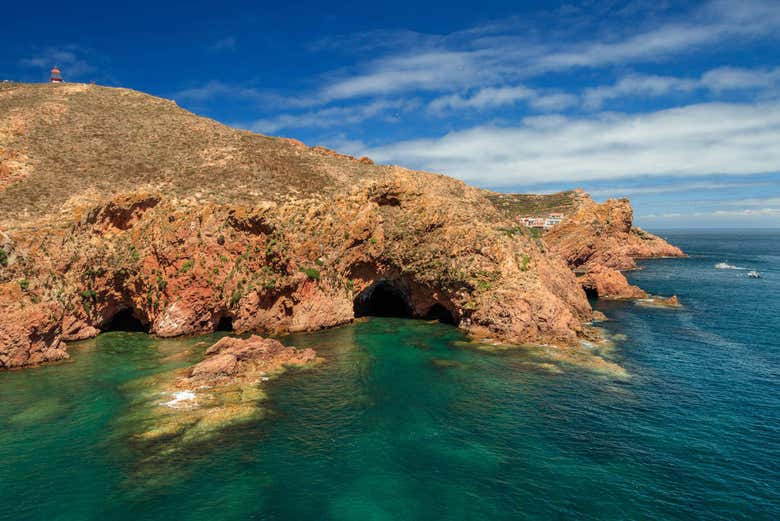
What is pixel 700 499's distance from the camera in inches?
822

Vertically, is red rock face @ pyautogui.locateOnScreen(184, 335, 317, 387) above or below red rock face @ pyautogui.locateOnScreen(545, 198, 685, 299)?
below

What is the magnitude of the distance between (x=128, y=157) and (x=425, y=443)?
58787 mm

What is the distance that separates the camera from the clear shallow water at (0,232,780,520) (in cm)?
2033

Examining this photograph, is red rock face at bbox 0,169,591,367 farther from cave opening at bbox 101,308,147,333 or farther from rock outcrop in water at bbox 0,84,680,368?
cave opening at bbox 101,308,147,333

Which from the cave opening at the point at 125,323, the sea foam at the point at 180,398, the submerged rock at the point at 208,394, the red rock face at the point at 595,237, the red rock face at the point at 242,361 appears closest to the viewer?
the submerged rock at the point at 208,394

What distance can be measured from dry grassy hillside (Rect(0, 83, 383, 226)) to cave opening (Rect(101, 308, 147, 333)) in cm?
1452

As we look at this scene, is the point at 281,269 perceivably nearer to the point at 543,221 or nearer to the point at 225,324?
the point at 225,324

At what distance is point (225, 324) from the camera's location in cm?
5266

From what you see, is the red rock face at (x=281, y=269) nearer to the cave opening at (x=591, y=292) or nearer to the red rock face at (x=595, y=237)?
the cave opening at (x=591, y=292)

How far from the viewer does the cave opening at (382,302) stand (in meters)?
61.2

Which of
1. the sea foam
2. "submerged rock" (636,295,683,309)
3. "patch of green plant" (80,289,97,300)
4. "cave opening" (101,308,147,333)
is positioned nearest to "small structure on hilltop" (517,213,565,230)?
"submerged rock" (636,295,683,309)

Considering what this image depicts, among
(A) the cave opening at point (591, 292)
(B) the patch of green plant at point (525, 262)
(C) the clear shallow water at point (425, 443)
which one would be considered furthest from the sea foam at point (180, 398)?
(A) the cave opening at point (591, 292)

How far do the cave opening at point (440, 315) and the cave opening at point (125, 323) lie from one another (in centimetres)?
3590

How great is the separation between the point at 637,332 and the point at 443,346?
24.5m
